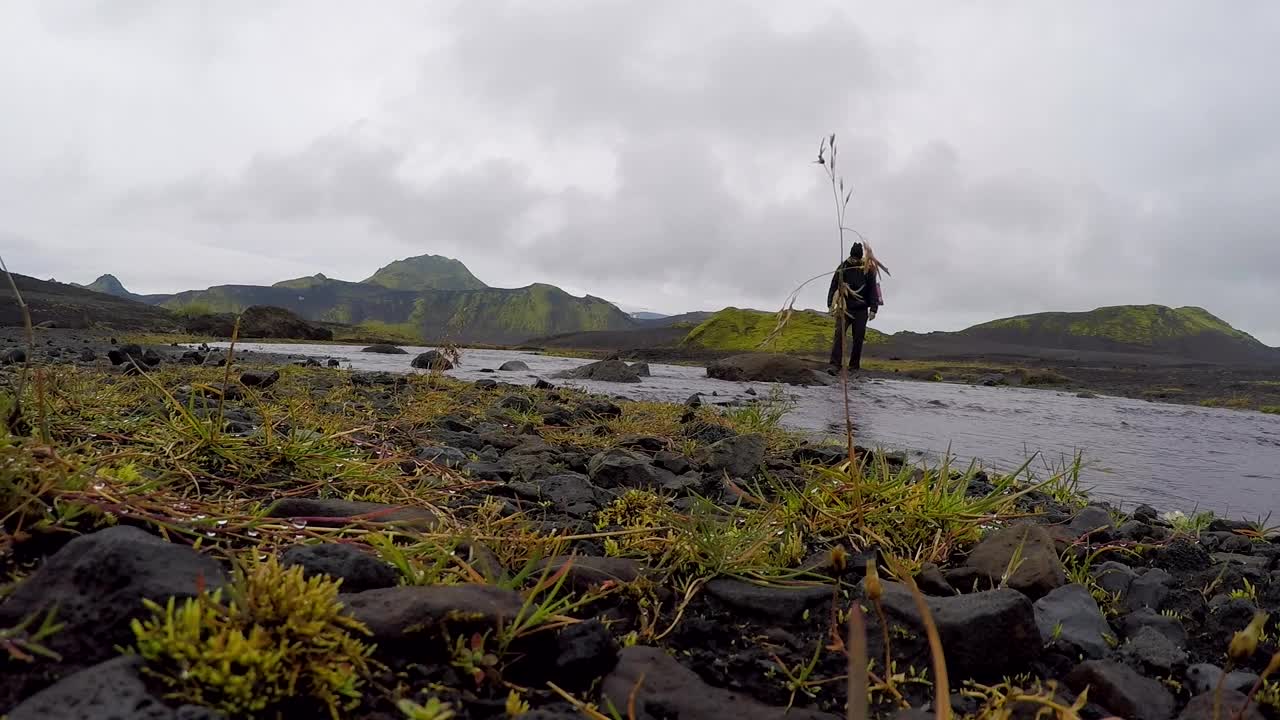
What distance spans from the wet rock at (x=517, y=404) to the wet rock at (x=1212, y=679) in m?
4.33

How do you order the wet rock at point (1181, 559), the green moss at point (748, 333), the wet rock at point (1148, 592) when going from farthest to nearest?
the green moss at point (748, 333) < the wet rock at point (1181, 559) < the wet rock at point (1148, 592)

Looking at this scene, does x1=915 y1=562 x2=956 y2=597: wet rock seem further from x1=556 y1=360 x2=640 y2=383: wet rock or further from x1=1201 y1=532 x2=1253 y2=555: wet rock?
x1=556 y1=360 x2=640 y2=383: wet rock

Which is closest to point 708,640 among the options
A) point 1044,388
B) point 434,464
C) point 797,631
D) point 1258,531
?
point 797,631

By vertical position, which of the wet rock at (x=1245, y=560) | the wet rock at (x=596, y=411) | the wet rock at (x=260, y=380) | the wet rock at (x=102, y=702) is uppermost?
the wet rock at (x=260, y=380)

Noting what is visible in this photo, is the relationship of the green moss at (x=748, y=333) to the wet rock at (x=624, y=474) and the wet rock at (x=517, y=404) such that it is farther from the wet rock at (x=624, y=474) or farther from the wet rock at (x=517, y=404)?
the wet rock at (x=624, y=474)

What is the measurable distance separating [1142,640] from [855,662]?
1.58m

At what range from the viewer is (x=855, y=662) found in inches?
28.1

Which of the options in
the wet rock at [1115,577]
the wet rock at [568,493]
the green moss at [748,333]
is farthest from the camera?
the green moss at [748,333]

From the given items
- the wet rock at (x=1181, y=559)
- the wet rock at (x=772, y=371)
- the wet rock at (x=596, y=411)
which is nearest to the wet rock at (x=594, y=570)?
the wet rock at (x=1181, y=559)

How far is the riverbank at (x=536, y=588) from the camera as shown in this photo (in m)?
1.07

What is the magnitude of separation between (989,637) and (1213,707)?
45cm

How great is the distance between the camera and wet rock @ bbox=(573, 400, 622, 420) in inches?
212

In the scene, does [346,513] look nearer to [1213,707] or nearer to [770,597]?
[770,597]

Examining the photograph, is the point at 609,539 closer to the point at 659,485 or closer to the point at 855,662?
the point at 659,485
